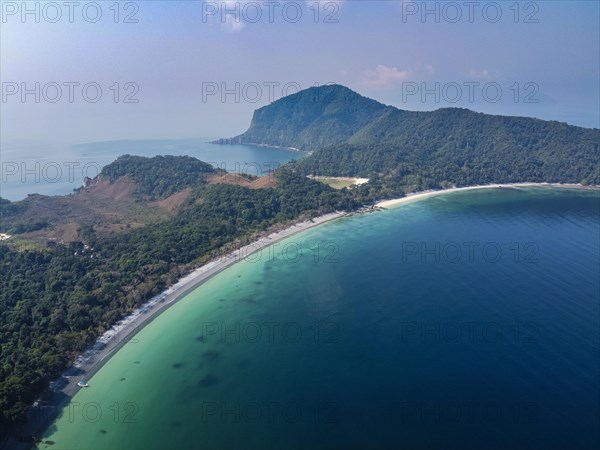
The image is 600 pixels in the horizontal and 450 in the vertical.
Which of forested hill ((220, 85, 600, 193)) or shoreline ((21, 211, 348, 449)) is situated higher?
forested hill ((220, 85, 600, 193))

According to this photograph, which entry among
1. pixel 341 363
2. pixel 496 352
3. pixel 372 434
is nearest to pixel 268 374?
pixel 341 363

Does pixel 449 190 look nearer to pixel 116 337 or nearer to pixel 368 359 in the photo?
pixel 368 359

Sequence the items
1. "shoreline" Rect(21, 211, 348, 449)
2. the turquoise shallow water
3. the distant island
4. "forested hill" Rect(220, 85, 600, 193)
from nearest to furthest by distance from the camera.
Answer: the turquoise shallow water, "shoreline" Rect(21, 211, 348, 449), the distant island, "forested hill" Rect(220, 85, 600, 193)

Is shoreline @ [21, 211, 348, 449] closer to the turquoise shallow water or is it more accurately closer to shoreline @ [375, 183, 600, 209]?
the turquoise shallow water

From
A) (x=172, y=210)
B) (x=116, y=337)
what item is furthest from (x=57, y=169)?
(x=116, y=337)

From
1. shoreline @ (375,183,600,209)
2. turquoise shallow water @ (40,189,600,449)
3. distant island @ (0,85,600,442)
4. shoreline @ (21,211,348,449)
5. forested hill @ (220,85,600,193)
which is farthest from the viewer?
forested hill @ (220,85,600,193)

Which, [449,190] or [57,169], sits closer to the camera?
[449,190]

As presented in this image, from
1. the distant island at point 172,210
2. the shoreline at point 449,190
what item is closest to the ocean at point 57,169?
the distant island at point 172,210

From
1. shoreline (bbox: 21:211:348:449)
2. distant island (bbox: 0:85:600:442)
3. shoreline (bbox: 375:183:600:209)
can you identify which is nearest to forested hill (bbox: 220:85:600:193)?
distant island (bbox: 0:85:600:442)
